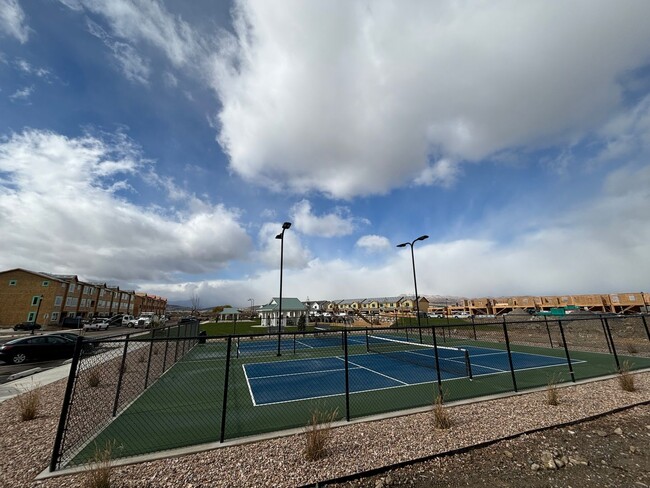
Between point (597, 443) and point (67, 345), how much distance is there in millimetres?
25182

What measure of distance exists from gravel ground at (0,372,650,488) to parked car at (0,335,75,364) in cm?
1190

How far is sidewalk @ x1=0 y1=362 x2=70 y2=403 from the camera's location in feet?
32.3

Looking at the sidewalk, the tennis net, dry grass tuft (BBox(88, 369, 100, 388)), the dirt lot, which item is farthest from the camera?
the tennis net

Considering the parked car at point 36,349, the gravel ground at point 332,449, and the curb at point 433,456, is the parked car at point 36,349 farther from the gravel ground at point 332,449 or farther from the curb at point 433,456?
the curb at point 433,456

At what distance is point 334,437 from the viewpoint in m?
5.92

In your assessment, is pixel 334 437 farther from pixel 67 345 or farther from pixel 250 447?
pixel 67 345

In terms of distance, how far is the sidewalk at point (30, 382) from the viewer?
9844 millimetres

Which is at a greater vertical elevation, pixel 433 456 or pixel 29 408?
pixel 29 408

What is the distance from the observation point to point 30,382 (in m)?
11.7

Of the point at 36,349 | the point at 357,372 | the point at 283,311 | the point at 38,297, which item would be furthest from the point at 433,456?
the point at 38,297

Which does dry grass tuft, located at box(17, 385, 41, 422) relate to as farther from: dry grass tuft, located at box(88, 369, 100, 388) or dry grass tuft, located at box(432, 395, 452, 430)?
dry grass tuft, located at box(432, 395, 452, 430)

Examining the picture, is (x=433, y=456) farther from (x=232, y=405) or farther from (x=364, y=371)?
(x=364, y=371)

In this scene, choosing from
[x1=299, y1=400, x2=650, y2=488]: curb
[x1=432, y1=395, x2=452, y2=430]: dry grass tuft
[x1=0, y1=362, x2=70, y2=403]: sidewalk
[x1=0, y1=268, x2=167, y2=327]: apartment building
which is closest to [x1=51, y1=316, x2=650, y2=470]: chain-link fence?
[x1=432, y1=395, x2=452, y2=430]: dry grass tuft

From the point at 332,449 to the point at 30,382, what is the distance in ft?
44.9
